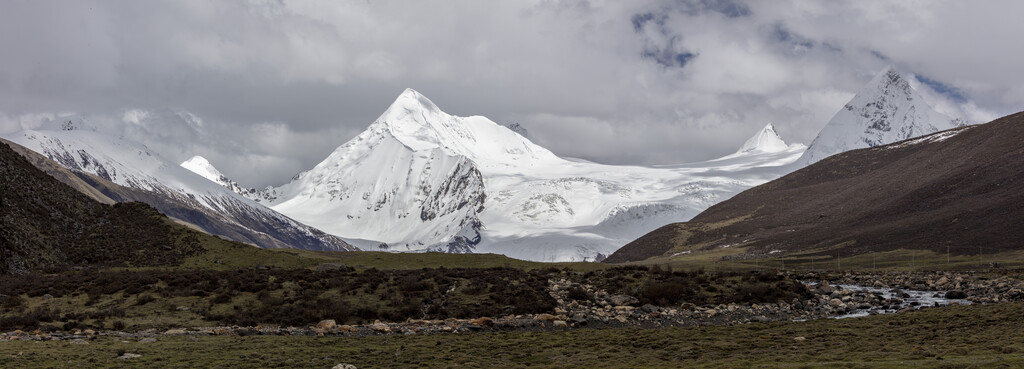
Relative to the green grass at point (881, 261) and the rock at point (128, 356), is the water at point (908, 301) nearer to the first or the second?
the rock at point (128, 356)

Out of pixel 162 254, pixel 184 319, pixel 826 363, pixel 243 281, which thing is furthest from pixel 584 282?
pixel 162 254

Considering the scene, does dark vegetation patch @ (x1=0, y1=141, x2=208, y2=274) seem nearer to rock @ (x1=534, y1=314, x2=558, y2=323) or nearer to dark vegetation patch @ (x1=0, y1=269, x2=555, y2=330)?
dark vegetation patch @ (x1=0, y1=269, x2=555, y2=330)

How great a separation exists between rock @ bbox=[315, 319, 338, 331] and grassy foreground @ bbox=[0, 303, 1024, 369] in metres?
3.35

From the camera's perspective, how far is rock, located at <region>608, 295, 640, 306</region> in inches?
2212

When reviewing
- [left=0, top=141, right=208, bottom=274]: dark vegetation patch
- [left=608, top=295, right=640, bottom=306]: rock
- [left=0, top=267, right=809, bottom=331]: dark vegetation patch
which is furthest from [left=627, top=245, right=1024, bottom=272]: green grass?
[left=0, top=141, right=208, bottom=274]: dark vegetation patch

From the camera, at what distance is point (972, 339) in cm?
3534

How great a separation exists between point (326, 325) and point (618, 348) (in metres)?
18.1

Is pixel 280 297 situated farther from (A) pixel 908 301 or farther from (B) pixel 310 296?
(A) pixel 908 301

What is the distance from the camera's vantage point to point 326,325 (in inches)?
1827

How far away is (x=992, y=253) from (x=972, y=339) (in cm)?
13416

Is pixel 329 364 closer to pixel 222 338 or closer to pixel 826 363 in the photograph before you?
pixel 222 338

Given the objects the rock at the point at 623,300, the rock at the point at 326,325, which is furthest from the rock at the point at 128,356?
the rock at the point at 623,300

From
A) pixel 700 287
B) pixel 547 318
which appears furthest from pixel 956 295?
pixel 547 318

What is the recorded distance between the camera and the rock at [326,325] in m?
45.6
